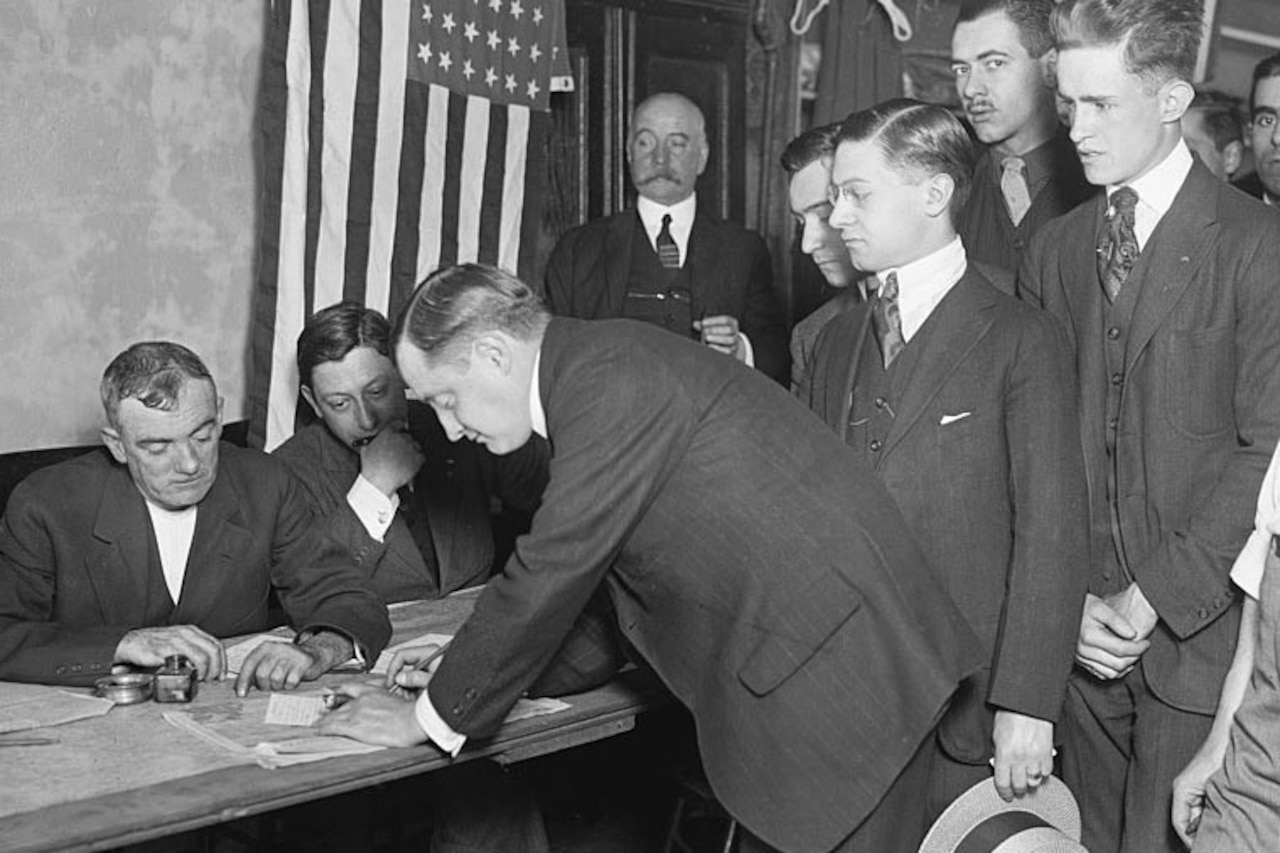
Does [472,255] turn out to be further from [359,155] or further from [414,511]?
[414,511]

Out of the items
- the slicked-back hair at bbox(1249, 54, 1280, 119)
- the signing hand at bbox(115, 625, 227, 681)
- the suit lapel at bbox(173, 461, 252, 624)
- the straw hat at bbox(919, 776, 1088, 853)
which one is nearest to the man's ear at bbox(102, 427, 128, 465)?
the suit lapel at bbox(173, 461, 252, 624)

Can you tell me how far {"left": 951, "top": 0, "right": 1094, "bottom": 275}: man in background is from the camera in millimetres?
4215

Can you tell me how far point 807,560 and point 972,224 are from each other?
6.09ft

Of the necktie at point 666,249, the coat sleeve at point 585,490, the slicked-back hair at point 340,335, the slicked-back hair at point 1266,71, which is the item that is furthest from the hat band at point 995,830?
the necktie at point 666,249

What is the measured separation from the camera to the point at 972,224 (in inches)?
171

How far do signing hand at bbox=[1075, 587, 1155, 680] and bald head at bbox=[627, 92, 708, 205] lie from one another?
3.08 m

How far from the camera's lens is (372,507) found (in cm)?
453

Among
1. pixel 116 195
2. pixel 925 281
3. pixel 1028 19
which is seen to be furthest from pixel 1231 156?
pixel 116 195

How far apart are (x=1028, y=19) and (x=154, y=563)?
2597 mm

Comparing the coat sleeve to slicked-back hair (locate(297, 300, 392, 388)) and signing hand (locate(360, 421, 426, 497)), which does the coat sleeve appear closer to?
signing hand (locate(360, 421, 426, 497))

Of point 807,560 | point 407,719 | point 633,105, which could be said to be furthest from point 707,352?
point 633,105

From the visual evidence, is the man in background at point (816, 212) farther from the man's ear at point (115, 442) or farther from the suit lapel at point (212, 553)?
the man's ear at point (115, 442)

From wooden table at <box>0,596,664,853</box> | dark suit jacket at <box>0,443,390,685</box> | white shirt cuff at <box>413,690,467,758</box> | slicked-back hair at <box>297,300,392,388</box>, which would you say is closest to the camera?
wooden table at <box>0,596,664,853</box>

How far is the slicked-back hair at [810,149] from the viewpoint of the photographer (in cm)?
433
